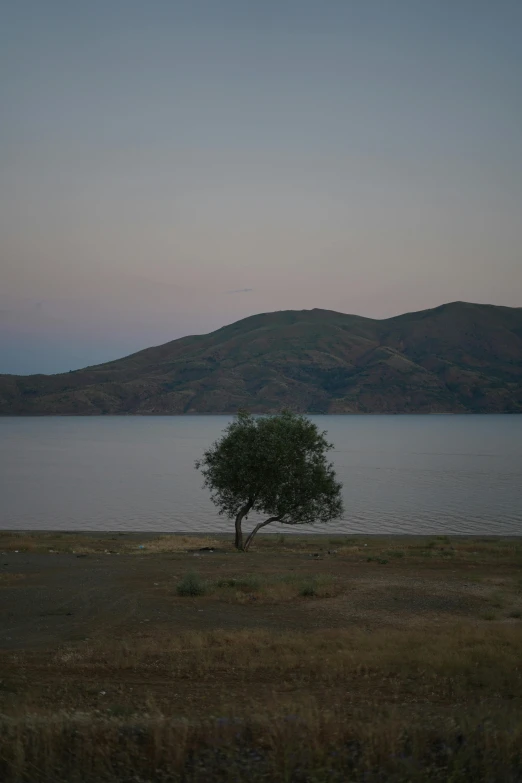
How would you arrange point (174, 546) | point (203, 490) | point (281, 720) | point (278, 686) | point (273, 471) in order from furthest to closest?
point (203, 490) < point (174, 546) < point (273, 471) < point (278, 686) < point (281, 720)

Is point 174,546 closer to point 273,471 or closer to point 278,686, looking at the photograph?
point 273,471

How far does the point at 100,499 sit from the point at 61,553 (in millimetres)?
50507

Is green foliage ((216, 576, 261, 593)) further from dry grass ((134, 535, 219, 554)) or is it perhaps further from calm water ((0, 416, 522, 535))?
calm water ((0, 416, 522, 535))

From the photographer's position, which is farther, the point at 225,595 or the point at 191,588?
the point at 191,588

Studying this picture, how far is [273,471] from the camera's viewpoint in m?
37.0

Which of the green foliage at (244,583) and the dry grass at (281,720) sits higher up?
the dry grass at (281,720)

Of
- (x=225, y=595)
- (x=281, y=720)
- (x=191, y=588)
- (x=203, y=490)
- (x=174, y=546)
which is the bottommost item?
(x=203, y=490)

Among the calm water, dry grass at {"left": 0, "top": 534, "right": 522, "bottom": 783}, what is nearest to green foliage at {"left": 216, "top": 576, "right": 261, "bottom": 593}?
dry grass at {"left": 0, "top": 534, "right": 522, "bottom": 783}

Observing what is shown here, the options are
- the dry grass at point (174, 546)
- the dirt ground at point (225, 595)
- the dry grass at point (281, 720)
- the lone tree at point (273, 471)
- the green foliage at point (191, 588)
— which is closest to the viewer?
the dry grass at point (281, 720)

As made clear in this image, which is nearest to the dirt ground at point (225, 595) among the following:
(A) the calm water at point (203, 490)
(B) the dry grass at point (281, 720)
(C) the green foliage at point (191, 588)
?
(C) the green foliage at point (191, 588)

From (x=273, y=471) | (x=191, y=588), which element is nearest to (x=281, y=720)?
(x=191, y=588)

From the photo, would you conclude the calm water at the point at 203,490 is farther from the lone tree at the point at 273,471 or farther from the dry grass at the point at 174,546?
the lone tree at the point at 273,471

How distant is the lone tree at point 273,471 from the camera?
36969mm

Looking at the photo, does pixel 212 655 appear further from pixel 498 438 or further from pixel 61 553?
pixel 498 438
